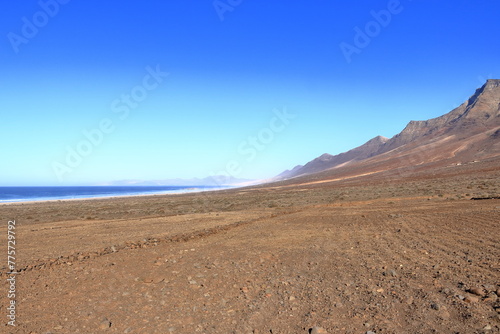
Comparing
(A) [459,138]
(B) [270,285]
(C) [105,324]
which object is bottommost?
(B) [270,285]

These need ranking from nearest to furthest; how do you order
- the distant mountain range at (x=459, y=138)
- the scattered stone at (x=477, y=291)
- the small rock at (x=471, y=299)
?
1. the small rock at (x=471, y=299)
2. the scattered stone at (x=477, y=291)
3. the distant mountain range at (x=459, y=138)

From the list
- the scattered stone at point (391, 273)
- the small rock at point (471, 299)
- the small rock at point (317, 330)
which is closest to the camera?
the small rock at point (317, 330)

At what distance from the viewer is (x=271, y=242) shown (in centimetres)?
Answer: 1166

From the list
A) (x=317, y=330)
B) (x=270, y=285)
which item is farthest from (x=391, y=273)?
(x=317, y=330)

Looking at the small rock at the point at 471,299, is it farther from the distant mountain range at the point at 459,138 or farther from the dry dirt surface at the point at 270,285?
the distant mountain range at the point at 459,138

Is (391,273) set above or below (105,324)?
below

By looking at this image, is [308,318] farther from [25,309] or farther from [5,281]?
[5,281]

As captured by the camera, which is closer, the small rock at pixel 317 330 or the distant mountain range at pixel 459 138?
the small rock at pixel 317 330

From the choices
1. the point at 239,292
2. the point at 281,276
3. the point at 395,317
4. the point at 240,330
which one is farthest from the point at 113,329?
the point at 395,317

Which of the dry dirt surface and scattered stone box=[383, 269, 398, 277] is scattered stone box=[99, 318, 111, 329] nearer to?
the dry dirt surface

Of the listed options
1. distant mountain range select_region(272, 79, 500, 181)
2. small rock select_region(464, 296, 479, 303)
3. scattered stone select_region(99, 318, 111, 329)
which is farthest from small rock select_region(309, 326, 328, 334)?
distant mountain range select_region(272, 79, 500, 181)

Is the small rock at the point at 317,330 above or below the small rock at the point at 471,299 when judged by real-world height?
above

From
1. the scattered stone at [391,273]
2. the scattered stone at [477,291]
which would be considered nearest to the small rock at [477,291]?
the scattered stone at [477,291]

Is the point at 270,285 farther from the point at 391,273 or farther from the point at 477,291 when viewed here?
the point at 477,291
